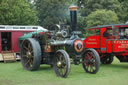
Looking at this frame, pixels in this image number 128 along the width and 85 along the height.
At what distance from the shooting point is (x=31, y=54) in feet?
28.7

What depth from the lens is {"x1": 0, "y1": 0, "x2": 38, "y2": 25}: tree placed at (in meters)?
20.0

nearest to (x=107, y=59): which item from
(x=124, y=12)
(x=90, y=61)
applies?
(x=90, y=61)

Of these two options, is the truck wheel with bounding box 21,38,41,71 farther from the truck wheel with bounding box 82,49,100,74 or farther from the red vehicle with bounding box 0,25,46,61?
the red vehicle with bounding box 0,25,46,61

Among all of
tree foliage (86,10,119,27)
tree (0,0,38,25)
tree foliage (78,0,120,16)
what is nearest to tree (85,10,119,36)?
tree foliage (86,10,119,27)

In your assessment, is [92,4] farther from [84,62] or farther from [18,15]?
[84,62]

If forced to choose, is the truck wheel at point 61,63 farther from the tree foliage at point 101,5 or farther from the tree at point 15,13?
the tree foliage at point 101,5

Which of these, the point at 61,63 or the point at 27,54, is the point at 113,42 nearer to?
the point at 61,63

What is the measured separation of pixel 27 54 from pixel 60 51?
2138 millimetres

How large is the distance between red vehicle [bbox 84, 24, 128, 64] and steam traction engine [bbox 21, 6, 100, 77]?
1.79 metres

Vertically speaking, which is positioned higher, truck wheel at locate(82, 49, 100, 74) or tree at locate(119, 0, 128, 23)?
tree at locate(119, 0, 128, 23)

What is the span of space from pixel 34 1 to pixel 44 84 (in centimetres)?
3358

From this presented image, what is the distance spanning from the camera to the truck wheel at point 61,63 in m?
6.90

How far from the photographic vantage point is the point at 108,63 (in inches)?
446

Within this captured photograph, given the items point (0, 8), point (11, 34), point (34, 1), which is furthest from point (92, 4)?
point (11, 34)
